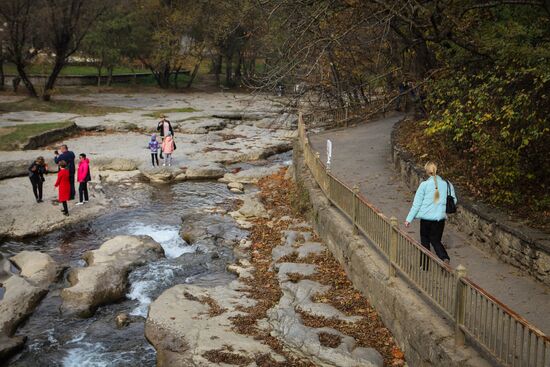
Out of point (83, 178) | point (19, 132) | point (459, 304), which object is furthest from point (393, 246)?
point (19, 132)

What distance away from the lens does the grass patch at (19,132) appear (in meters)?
24.9

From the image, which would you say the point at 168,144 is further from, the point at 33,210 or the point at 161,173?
the point at 33,210

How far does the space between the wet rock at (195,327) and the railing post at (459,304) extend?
266 cm

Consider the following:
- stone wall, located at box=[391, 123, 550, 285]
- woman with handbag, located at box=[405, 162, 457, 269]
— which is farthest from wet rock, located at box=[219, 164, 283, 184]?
woman with handbag, located at box=[405, 162, 457, 269]

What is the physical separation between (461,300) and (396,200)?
23.3 feet

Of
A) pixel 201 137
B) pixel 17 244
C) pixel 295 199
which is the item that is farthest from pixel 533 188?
pixel 201 137

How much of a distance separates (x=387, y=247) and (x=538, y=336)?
13.4 feet

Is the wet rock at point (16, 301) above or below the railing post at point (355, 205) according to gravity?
below

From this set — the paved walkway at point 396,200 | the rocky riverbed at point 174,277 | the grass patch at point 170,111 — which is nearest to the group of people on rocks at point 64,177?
the rocky riverbed at point 174,277

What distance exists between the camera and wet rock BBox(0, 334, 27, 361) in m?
9.63

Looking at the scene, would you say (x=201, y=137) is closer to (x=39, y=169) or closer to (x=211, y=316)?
(x=39, y=169)

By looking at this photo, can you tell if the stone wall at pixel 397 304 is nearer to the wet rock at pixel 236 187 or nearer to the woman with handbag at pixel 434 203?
the woman with handbag at pixel 434 203

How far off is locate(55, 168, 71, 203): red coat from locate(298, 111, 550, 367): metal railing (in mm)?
9203

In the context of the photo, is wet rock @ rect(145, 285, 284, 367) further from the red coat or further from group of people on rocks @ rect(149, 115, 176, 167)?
group of people on rocks @ rect(149, 115, 176, 167)
